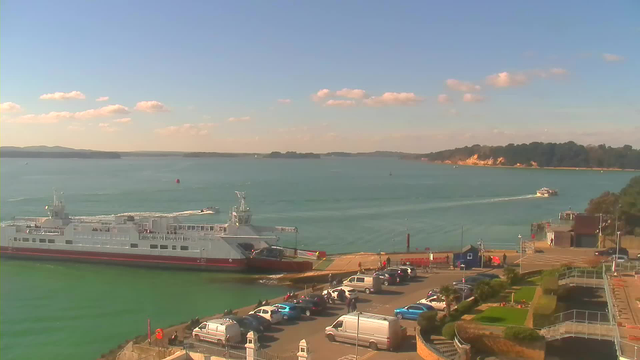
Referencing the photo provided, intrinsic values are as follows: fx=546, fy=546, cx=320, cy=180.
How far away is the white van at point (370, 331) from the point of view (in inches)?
466

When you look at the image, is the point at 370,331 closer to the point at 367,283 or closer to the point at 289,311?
the point at 289,311

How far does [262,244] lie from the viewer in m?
31.7

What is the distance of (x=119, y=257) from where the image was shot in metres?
32.4

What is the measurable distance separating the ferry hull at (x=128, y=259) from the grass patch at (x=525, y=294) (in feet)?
55.2

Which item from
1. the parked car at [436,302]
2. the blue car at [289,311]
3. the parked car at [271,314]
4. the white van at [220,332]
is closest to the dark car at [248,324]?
the white van at [220,332]

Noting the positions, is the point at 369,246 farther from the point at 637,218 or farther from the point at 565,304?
the point at 565,304

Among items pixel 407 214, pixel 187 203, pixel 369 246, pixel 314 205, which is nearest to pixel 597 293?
pixel 369 246

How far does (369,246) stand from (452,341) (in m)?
26.3

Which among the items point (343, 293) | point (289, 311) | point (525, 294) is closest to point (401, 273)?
point (343, 293)

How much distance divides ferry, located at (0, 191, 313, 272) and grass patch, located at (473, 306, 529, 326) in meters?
15.4

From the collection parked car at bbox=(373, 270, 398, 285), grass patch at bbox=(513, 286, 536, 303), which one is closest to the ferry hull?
parked car at bbox=(373, 270, 398, 285)

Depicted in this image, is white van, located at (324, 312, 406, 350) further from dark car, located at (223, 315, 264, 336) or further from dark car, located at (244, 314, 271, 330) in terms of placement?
dark car, located at (244, 314, 271, 330)

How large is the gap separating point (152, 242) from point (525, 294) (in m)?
22.4

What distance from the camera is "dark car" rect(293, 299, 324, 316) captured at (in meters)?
15.2
